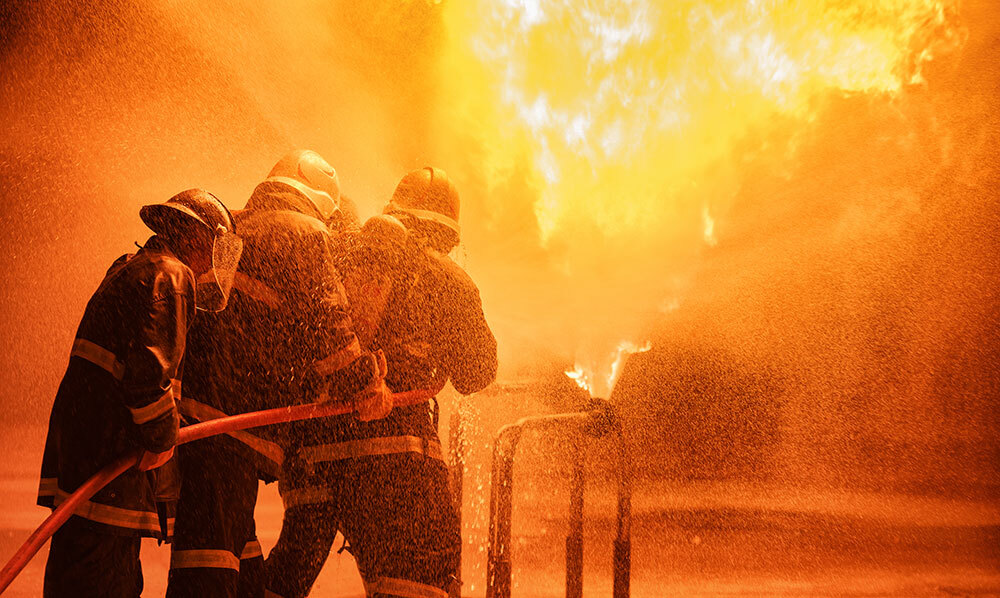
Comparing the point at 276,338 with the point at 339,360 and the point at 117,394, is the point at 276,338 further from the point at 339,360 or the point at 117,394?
the point at 117,394

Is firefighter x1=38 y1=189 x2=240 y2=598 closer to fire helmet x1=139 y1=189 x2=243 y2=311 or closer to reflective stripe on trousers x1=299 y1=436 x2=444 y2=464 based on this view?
fire helmet x1=139 y1=189 x2=243 y2=311

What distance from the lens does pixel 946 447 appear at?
948 cm

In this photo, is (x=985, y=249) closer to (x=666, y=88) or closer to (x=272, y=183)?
(x=666, y=88)

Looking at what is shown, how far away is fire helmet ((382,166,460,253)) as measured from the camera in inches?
103

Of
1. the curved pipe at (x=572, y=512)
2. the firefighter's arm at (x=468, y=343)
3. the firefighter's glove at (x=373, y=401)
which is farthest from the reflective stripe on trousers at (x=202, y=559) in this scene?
the curved pipe at (x=572, y=512)

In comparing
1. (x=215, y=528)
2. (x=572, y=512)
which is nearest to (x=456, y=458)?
(x=572, y=512)

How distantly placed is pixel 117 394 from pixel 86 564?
0.50 m

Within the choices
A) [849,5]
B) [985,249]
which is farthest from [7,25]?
[985,249]

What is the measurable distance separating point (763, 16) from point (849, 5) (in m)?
0.94

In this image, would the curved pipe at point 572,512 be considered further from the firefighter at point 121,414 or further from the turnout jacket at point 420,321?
the firefighter at point 121,414

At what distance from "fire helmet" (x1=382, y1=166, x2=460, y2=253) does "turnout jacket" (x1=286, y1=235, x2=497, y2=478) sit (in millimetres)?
145

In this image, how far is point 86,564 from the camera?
196 centimetres

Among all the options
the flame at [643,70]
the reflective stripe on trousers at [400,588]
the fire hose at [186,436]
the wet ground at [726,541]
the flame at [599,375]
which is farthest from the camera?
the flame at [643,70]

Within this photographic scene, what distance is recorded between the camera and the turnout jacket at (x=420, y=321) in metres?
2.42
